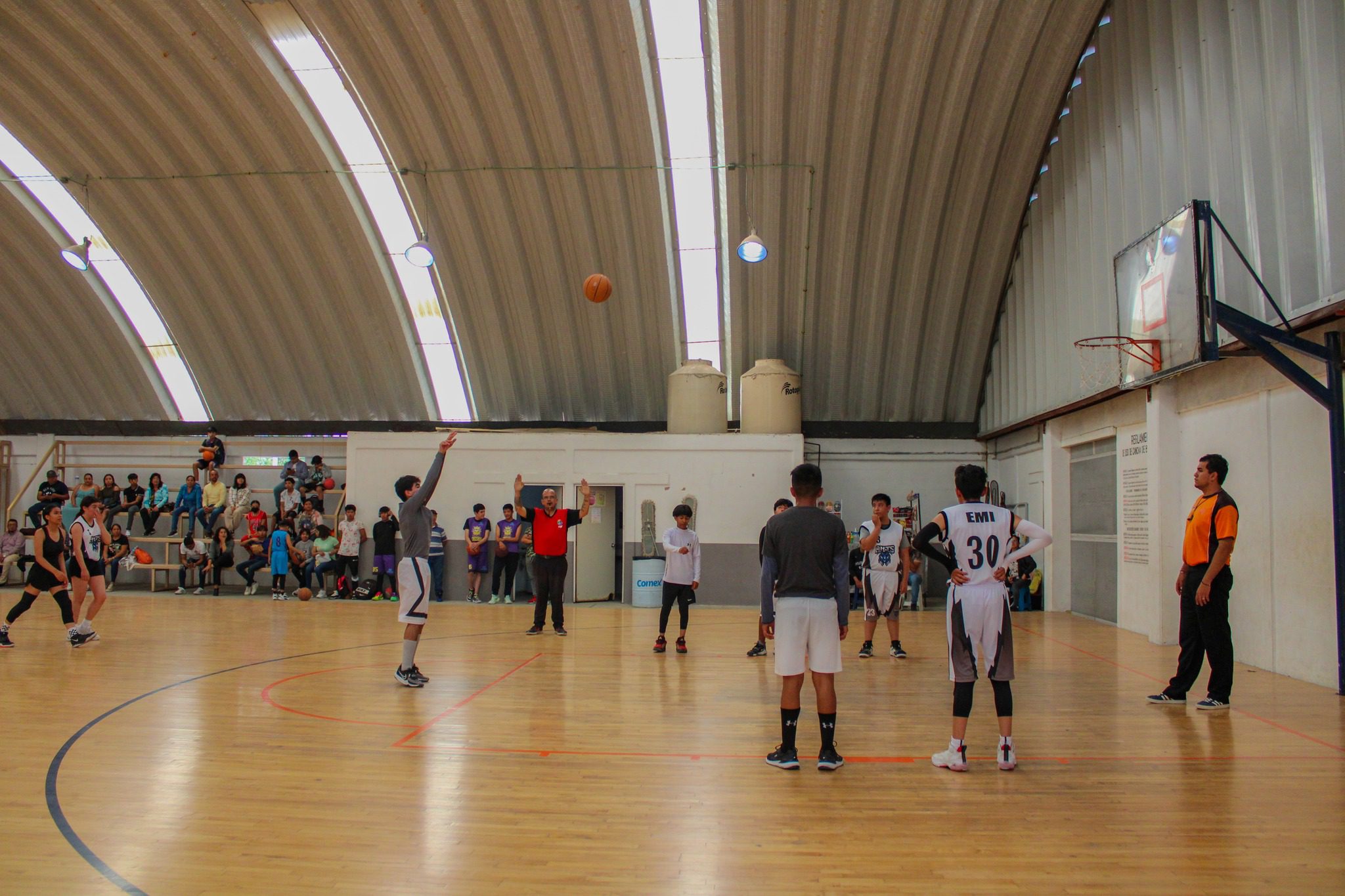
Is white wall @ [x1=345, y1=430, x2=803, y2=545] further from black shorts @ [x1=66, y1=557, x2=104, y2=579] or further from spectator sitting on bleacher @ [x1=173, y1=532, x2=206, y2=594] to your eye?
black shorts @ [x1=66, y1=557, x2=104, y2=579]

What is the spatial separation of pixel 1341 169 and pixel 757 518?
38.7 feet

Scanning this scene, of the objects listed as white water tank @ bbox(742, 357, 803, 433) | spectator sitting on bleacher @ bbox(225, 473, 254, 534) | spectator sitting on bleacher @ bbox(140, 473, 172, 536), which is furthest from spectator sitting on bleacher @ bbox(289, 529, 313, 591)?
white water tank @ bbox(742, 357, 803, 433)

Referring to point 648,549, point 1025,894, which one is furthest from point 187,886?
point 648,549

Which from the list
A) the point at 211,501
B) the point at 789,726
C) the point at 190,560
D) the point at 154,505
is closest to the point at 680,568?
the point at 789,726

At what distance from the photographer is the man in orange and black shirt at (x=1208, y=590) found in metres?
7.64

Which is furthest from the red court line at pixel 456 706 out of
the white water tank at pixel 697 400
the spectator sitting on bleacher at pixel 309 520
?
the spectator sitting on bleacher at pixel 309 520

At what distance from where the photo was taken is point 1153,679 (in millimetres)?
9555

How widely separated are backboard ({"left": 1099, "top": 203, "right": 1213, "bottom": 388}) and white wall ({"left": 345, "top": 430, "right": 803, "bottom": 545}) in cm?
807

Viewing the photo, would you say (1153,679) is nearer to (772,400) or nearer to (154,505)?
(772,400)

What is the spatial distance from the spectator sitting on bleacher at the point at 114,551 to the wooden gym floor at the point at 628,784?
924cm

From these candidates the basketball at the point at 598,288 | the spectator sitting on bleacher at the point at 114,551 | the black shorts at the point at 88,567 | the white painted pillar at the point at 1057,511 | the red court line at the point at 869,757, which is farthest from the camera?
the spectator sitting on bleacher at the point at 114,551

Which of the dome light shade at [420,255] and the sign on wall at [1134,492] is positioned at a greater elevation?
the dome light shade at [420,255]

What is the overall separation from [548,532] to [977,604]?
733 cm

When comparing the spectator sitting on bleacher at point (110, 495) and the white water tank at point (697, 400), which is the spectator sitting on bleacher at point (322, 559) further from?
the white water tank at point (697, 400)
